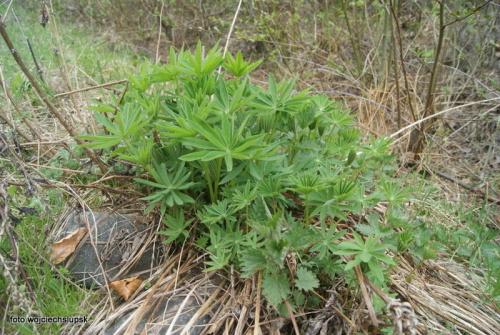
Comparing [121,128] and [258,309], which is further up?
[121,128]

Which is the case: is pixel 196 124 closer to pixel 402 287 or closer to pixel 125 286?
pixel 125 286

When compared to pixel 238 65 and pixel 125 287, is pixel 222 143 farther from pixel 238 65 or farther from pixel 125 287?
pixel 125 287

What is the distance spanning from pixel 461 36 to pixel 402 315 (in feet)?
12.4

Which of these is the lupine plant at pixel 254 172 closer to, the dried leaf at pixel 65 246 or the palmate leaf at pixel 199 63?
the palmate leaf at pixel 199 63

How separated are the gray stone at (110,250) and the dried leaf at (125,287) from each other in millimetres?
53

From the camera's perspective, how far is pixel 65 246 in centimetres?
167

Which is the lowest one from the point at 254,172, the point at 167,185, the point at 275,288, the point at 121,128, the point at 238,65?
the point at 275,288

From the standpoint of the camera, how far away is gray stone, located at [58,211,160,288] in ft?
5.41

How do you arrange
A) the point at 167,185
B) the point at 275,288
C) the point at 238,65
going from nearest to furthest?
the point at 275,288, the point at 167,185, the point at 238,65

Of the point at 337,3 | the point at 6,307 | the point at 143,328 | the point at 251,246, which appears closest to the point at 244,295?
the point at 251,246

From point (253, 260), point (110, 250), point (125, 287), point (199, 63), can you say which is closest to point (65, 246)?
point (110, 250)

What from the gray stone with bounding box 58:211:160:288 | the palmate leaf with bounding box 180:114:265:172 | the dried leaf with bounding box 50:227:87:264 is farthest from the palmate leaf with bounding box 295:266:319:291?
the dried leaf with bounding box 50:227:87:264

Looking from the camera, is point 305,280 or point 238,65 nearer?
point 305,280

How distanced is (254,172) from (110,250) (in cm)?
82
